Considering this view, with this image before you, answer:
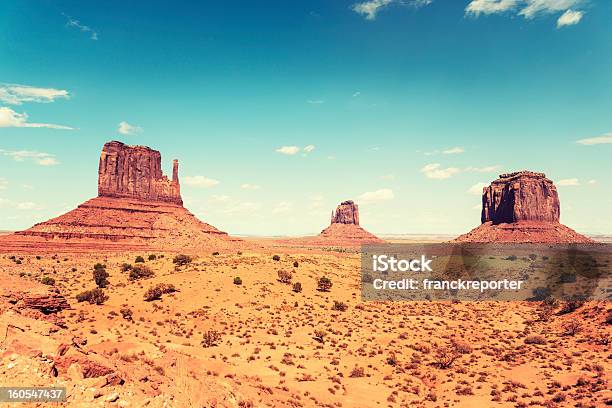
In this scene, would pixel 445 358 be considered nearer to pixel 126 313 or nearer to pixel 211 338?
pixel 211 338

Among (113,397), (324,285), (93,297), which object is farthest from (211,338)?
(324,285)

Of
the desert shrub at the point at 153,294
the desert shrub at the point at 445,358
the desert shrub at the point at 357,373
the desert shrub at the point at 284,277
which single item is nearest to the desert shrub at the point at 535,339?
the desert shrub at the point at 445,358

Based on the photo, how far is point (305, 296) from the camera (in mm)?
42500

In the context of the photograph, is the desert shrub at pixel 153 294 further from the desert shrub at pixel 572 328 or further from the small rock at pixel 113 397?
the desert shrub at pixel 572 328

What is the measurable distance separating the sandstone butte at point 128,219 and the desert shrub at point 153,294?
67630 millimetres

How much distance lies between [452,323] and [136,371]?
3230 centimetres

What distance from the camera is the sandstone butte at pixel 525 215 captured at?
143250 millimetres

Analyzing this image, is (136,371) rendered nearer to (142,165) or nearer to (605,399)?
(605,399)

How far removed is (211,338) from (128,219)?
321 feet

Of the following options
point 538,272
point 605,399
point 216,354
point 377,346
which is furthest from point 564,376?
point 538,272

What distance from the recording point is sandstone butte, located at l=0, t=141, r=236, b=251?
9531 cm

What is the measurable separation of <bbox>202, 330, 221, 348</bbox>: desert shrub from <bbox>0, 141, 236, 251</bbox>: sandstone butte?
7835 cm

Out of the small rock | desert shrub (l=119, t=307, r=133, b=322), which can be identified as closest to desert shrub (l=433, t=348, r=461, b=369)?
the small rock

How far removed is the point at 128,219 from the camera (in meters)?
113
